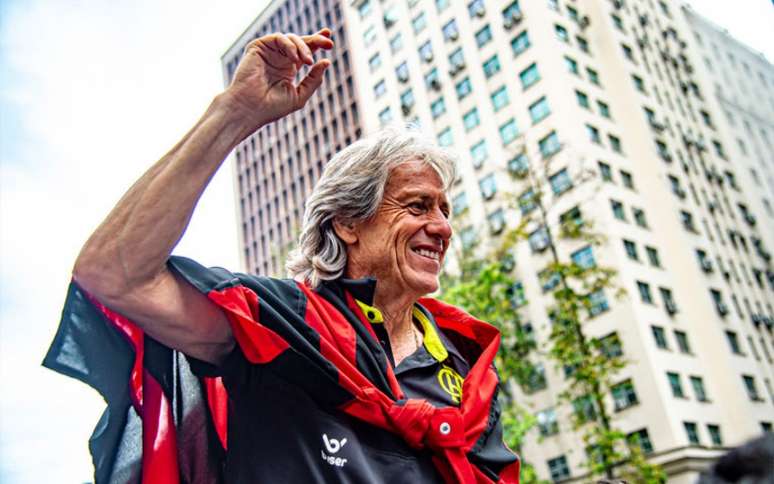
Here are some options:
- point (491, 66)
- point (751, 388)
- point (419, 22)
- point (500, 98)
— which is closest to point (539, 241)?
point (500, 98)

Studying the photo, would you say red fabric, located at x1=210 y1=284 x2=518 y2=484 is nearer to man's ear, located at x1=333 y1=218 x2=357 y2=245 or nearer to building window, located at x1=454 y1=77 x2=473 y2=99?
man's ear, located at x1=333 y1=218 x2=357 y2=245

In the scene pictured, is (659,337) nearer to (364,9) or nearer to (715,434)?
(715,434)

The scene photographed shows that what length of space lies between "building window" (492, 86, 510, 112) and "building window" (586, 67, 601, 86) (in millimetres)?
4154

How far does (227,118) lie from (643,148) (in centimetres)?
3515

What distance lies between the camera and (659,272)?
31.0m

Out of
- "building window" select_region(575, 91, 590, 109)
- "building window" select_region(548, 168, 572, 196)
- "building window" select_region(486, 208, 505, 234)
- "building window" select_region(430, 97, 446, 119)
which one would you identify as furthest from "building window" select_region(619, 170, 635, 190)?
"building window" select_region(430, 97, 446, 119)

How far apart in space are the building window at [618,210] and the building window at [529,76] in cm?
741

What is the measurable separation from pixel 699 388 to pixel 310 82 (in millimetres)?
31080

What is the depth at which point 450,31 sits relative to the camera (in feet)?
133

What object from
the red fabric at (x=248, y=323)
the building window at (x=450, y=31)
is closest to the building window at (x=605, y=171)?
the building window at (x=450, y=31)

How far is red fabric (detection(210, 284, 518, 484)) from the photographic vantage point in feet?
5.73

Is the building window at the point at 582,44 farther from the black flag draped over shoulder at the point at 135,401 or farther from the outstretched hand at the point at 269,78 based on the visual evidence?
the black flag draped over shoulder at the point at 135,401

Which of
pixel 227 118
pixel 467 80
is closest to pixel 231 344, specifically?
pixel 227 118

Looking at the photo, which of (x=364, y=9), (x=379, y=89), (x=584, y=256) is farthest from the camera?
(x=364, y=9)
